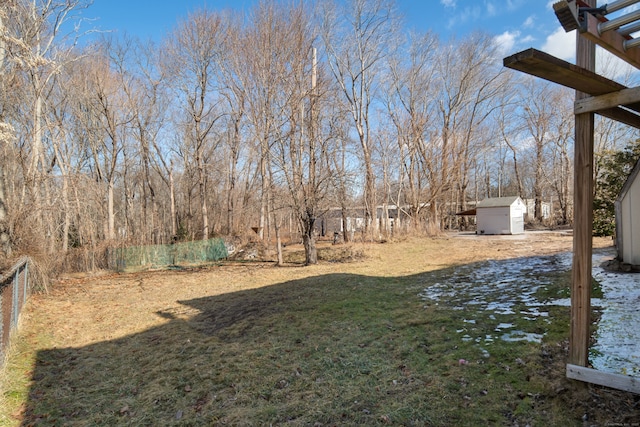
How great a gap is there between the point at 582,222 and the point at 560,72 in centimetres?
112

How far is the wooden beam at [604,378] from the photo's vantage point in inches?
94.9

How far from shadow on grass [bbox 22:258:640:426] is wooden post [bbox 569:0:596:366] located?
1.91ft

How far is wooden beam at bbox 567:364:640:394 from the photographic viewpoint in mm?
2410

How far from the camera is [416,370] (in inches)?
141

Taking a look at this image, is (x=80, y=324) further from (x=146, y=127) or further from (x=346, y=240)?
(x=146, y=127)

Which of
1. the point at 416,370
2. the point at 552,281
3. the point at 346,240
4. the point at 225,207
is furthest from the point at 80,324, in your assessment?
the point at 225,207

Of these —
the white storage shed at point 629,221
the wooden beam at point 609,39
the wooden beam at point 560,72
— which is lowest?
the white storage shed at point 629,221

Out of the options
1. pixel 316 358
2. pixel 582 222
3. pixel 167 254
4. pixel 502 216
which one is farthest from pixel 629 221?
pixel 502 216

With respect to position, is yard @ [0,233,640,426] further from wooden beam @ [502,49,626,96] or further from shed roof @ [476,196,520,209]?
shed roof @ [476,196,520,209]

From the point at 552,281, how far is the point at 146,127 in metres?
21.6

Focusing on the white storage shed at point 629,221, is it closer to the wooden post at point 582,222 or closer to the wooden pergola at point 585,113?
the wooden pergola at point 585,113

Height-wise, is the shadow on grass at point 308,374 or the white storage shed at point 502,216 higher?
the white storage shed at point 502,216

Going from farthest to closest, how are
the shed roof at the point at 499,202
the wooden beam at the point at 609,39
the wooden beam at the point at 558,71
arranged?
the shed roof at the point at 499,202
the wooden beam at the point at 558,71
the wooden beam at the point at 609,39

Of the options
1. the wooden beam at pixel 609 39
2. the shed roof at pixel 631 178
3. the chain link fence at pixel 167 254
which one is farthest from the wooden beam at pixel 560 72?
the chain link fence at pixel 167 254
